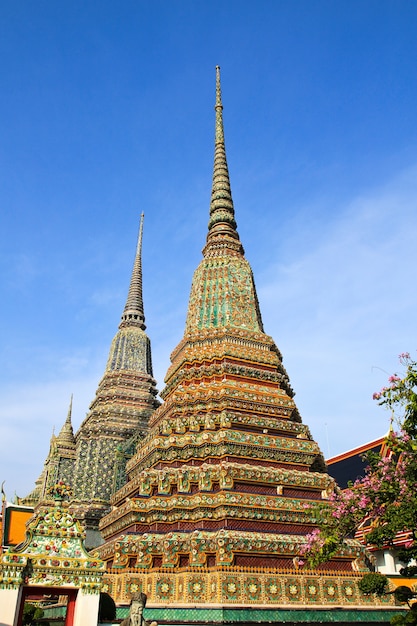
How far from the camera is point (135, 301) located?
128 feet

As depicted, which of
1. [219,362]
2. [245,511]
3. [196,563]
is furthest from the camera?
[219,362]

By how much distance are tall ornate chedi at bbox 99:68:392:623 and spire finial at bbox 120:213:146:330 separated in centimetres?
1615

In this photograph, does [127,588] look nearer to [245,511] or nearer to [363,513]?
[245,511]

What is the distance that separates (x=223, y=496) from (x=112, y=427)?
1575cm

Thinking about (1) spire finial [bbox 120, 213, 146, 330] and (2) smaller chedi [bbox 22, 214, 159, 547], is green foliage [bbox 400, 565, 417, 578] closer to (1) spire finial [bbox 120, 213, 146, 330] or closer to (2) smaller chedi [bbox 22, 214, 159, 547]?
(2) smaller chedi [bbox 22, 214, 159, 547]

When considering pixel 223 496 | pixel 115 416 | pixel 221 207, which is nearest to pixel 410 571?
pixel 223 496

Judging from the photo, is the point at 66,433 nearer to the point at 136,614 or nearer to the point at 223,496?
the point at 223,496

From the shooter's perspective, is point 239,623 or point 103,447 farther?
point 103,447

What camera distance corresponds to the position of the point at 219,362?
63.8 feet

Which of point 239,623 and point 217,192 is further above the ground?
point 217,192

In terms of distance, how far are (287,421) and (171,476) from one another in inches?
182

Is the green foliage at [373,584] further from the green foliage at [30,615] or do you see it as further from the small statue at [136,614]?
the green foliage at [30,615]

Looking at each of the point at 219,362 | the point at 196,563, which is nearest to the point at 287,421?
the point at 219,362

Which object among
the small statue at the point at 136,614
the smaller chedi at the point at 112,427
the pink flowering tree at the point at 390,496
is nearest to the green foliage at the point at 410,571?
the pink flowering tree at the point at 390,496
